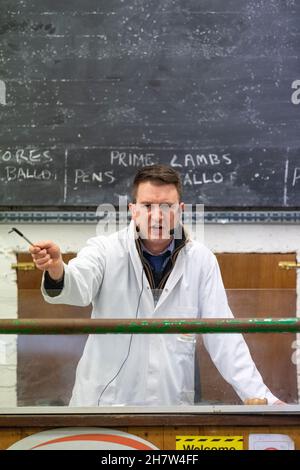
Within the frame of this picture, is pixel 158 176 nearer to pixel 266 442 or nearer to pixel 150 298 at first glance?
pixel 150 298

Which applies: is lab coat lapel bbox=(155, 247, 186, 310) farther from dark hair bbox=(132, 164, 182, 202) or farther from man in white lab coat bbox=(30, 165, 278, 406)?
dark hair bbox=(132, 164, 182, 202)

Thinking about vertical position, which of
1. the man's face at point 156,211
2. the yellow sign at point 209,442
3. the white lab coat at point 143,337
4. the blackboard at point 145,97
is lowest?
the yellow sign at point 209,442

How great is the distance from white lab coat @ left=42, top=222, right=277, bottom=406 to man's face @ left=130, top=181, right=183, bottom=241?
0.25ft

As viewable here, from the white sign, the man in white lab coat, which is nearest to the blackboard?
the man in white lab coat

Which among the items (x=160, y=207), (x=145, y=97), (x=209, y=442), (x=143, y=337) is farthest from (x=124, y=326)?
(x=145, y=97)

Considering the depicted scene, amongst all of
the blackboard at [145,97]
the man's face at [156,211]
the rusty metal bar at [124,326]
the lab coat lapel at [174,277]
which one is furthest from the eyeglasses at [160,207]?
the blackboard at [145,97]

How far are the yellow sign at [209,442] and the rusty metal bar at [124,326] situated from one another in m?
0.25

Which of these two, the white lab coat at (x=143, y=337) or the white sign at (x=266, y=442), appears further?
the white lab coat at (x=143, y=337)

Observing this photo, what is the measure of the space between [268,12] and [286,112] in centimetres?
48

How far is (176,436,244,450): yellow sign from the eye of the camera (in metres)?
1.16

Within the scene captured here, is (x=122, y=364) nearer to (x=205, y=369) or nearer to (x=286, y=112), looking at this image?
(x=205, y=369)

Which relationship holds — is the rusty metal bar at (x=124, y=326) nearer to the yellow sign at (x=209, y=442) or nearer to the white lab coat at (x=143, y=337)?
the yellow sign at (x=209, y=442)

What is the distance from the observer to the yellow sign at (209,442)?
→ 116 cm

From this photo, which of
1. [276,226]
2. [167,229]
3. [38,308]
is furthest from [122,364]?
[276,226]
